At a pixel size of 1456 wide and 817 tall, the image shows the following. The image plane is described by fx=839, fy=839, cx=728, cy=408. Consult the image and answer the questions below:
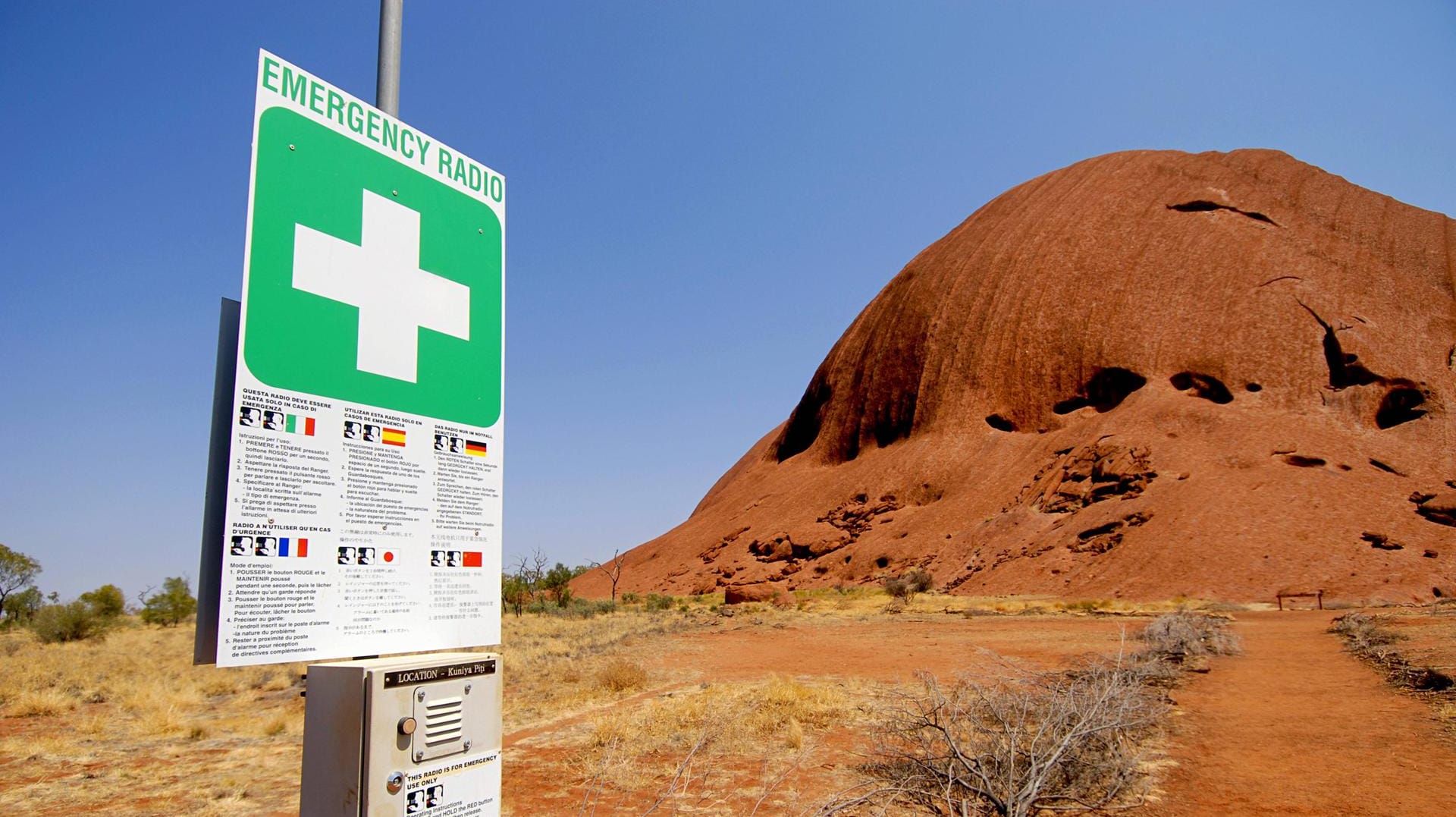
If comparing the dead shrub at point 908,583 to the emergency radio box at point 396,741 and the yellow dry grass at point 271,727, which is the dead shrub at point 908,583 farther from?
the emergency radio box at point 396,741

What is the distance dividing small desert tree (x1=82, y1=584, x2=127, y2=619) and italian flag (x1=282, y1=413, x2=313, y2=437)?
31524mm

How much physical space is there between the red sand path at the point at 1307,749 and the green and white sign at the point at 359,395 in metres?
5.22

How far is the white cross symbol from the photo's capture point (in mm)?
2514

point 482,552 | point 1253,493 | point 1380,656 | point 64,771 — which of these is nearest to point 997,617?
point 1380,656

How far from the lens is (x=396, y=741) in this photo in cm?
233

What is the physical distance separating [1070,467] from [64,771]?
37094 mm

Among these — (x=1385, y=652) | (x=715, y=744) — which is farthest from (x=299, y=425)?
(x=1385, y=652)

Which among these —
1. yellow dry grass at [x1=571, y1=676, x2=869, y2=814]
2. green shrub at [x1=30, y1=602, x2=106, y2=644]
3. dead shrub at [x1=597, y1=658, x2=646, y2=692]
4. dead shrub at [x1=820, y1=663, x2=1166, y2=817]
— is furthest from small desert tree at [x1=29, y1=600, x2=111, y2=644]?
dead shrub at [x1=820, y1=663, x2=1166, y2=817]

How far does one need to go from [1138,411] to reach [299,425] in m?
41.6

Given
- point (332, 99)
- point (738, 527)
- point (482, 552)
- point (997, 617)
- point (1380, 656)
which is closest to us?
point (332, 99)

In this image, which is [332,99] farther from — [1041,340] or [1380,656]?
[1041,340]

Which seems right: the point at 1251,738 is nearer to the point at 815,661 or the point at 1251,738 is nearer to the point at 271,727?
the point at 815,661

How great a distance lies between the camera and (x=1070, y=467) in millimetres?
38000

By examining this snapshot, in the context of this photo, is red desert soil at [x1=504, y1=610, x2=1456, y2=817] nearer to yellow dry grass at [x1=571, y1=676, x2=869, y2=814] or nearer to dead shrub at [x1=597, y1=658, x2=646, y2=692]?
yellow dry grass at [x1=571, y1=676, x2=869, y2=814]
